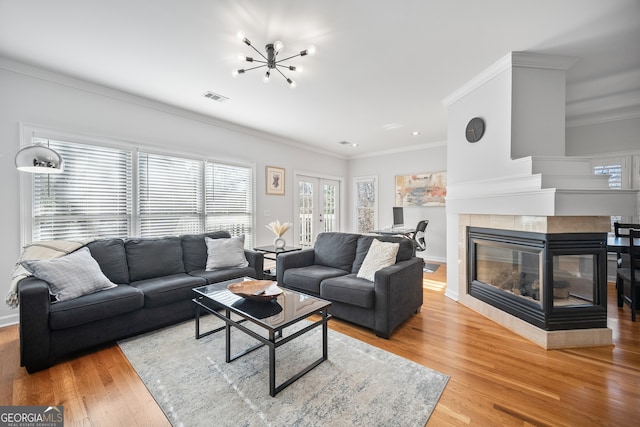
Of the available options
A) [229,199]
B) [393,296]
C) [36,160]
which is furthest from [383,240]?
[36,160]

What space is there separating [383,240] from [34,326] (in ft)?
10.5

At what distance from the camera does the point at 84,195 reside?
316 cm

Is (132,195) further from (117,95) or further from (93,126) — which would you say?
(117,95)

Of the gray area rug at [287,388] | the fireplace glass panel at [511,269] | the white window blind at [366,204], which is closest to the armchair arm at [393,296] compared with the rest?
the gray area rug at [287,388]

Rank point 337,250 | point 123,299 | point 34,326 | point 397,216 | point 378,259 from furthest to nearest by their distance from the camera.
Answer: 1. point 397,216
2. point 337,250
3. point 378,259
4. point 123,299
5. point 34,326

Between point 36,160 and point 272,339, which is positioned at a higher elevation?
point 36,160

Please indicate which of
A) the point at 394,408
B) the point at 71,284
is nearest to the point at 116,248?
the point at 71,284

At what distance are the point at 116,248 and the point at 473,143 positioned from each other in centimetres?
428

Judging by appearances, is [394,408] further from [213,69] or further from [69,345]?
[213,69]

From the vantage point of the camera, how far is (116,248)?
287 centimetres

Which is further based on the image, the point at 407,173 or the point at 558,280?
the point at 407,173

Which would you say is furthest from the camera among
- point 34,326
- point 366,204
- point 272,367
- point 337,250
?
point 366,204

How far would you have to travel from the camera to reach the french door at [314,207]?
6.07 metres

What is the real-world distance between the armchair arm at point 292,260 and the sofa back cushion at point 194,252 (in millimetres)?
966
